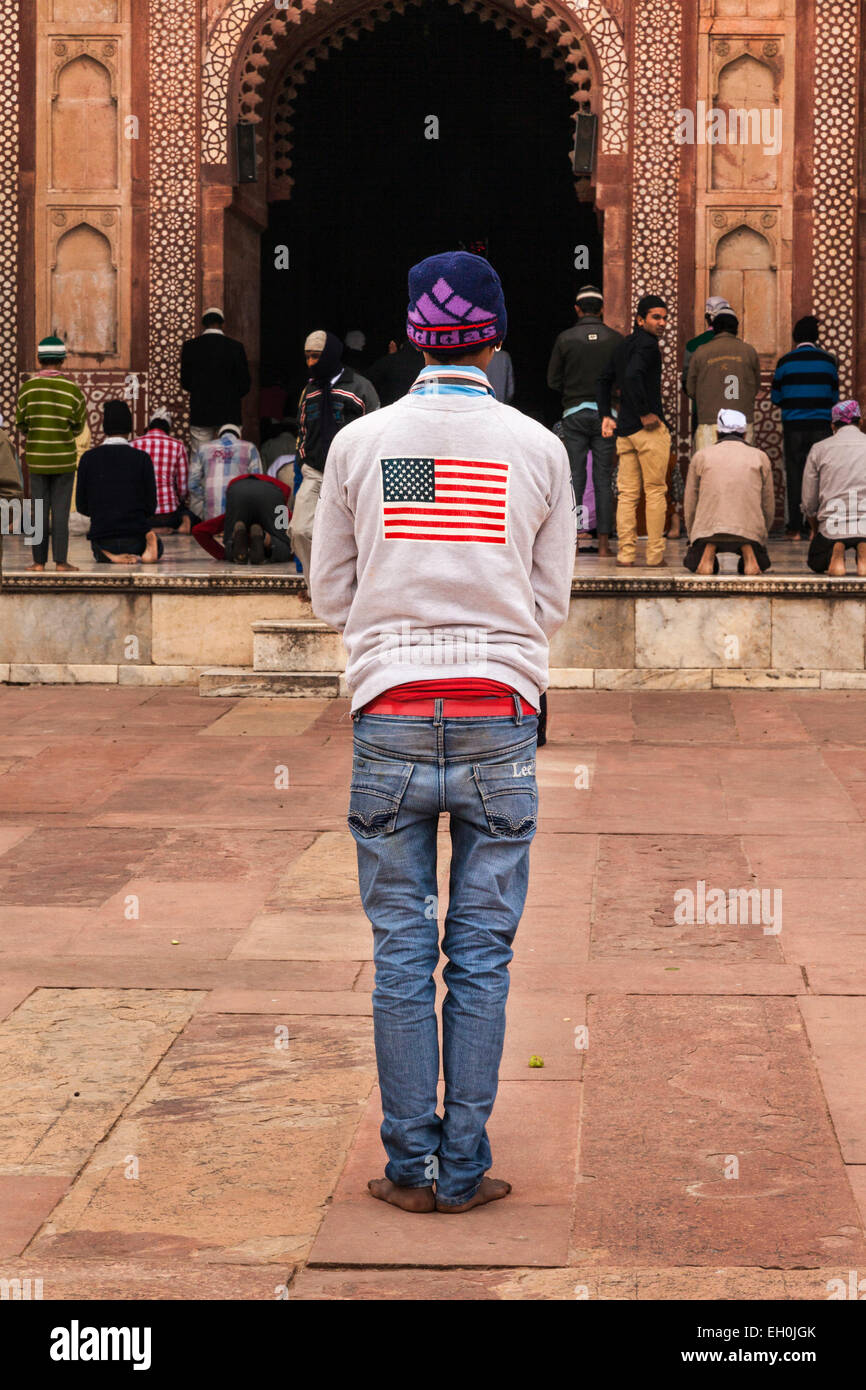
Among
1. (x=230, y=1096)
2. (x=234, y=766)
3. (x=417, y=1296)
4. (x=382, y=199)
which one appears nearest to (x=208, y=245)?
(x=382, y=199)

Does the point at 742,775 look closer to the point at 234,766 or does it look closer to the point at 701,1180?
the point at 234,766

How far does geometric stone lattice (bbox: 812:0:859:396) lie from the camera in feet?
46.4

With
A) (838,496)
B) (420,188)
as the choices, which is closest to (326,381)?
(838,496)

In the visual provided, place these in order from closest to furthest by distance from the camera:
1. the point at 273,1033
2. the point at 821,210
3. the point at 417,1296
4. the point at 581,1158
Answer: the point at 417,1296, the point at 581,1158, the point at 273,1033, the point at 821,210

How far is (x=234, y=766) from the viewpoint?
26.2 feet

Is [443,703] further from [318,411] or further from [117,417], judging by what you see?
[117,417]

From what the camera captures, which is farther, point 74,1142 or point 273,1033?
point 273,1033

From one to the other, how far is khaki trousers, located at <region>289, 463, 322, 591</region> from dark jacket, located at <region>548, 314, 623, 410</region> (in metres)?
2.61

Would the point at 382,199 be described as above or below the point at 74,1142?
above

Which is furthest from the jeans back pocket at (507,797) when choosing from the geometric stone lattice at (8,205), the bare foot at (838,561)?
the geometric stone lattice at (8,205)

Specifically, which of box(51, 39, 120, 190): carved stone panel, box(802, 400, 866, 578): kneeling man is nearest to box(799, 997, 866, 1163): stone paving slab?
box(802, 400, 866, 578): kneeling man

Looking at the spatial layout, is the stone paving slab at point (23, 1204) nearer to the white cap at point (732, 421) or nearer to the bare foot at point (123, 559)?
the white cap at point (732, 421)

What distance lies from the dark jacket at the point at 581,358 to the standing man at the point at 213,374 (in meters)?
2.43

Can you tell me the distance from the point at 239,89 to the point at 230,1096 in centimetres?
1182
